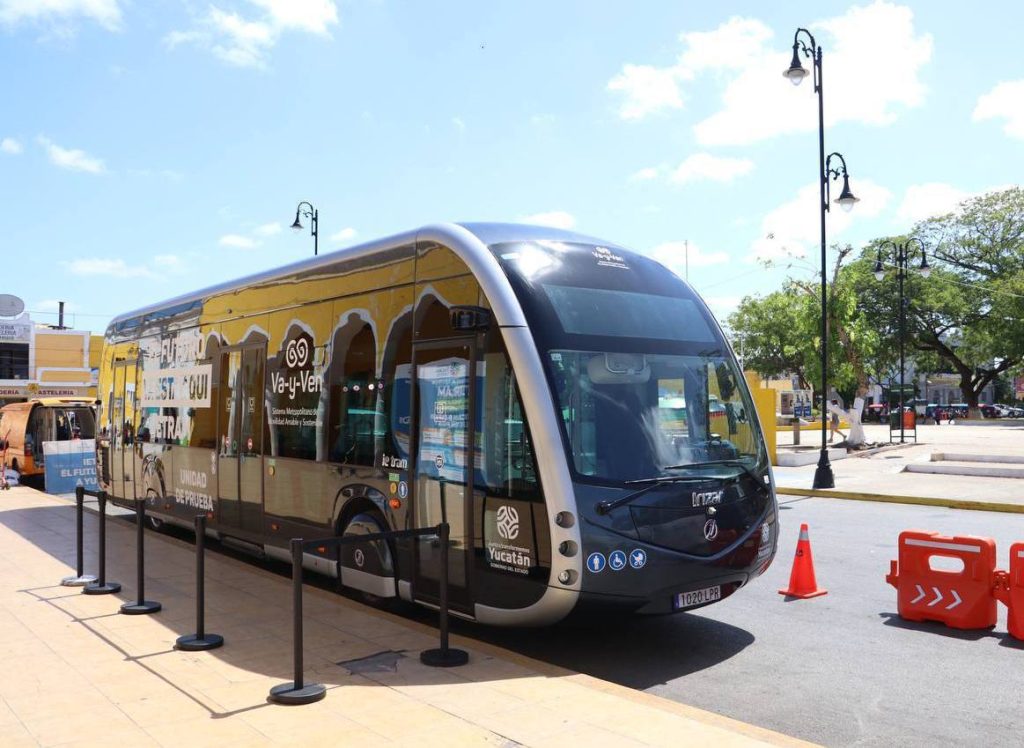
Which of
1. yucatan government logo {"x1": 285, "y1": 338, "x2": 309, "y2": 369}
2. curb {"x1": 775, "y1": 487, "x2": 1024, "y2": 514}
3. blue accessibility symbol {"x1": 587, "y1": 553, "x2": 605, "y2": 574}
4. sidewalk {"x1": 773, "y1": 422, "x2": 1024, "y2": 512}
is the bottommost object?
curb {"x1": 775, "y1": 487, "x2": 1024, "y2": 514}

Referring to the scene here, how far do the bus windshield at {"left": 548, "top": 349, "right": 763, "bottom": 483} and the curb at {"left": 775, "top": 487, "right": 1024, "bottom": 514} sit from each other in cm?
908

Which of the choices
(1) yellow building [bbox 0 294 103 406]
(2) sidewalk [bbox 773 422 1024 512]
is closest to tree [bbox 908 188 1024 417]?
(2) sidewalk [bbox 773 422 1024 512]

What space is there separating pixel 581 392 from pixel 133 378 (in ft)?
31.6

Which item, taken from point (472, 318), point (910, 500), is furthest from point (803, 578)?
point (910, 500)

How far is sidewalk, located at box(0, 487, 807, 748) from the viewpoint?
15.7 feet

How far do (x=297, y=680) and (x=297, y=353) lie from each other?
4.21 metres

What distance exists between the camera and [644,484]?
6.02 metres

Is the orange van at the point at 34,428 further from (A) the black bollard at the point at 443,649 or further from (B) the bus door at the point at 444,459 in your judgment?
(A) the black bollard at the point at 443,649

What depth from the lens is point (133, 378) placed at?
13352 mm

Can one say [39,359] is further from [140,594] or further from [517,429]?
[517,429]

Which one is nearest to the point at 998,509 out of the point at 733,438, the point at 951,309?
the point at 733,438

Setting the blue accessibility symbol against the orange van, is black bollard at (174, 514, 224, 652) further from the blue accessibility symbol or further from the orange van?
the orange van

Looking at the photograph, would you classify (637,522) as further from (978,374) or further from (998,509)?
(978,374)

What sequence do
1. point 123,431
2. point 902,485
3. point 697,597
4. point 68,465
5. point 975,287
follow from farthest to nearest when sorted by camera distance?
1. point 975,287
2. point 68,465
3. point 902,485
4. point 123,431
5. point 697,597
